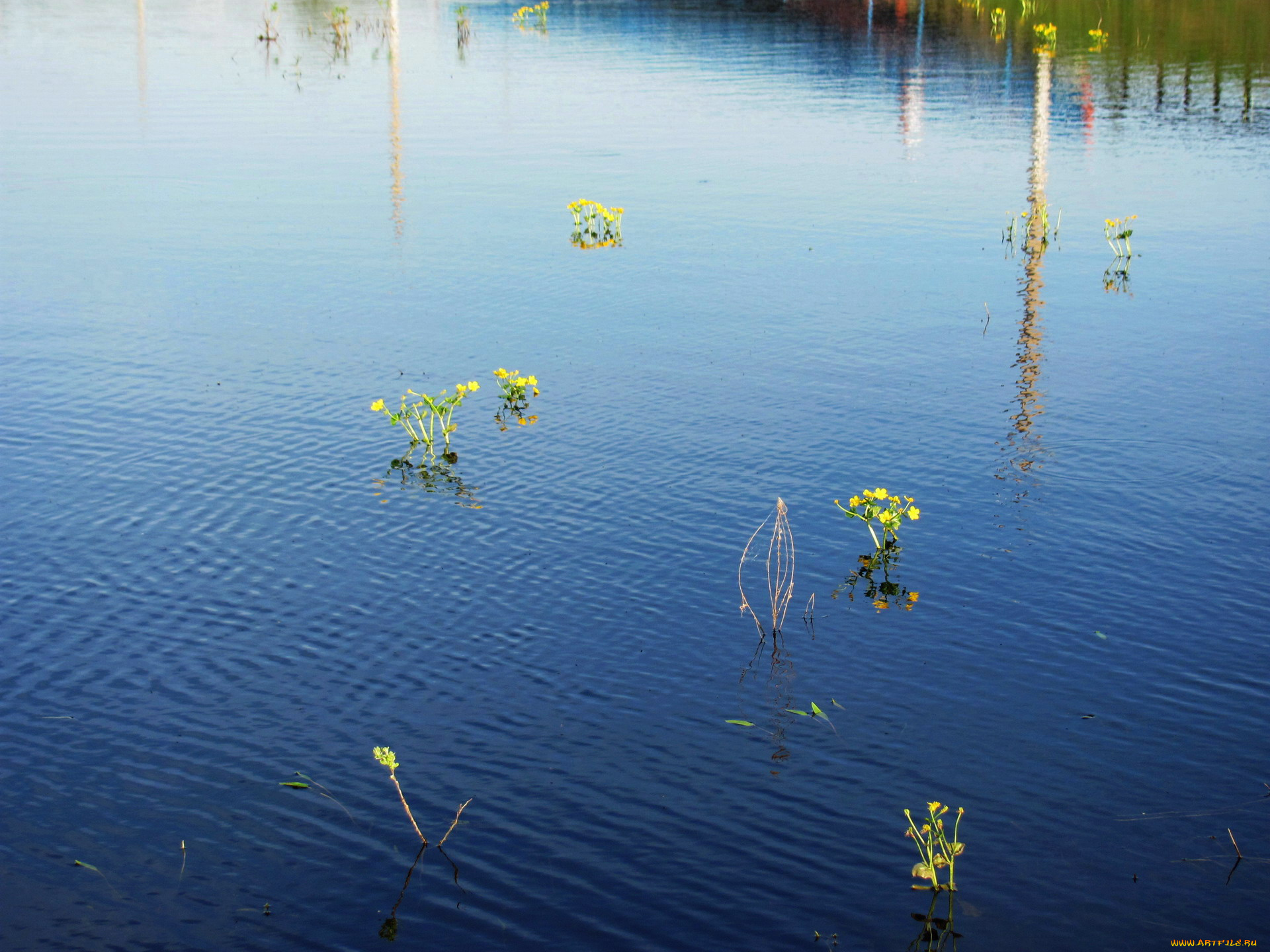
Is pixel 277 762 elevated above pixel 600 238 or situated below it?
below

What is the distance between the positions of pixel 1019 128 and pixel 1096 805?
129 ft

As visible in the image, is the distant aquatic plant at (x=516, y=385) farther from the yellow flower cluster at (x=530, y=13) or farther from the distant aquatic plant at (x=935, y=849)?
the yellow flower cluster at (x=530, y=13)

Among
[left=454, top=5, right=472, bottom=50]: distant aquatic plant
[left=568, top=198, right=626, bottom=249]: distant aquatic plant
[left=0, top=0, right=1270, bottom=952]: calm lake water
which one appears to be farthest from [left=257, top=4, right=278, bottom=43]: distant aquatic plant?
[left=568, top=198, right=626, bottom=249]: distant aquatic plant

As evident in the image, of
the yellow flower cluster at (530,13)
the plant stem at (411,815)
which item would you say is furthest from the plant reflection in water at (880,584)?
the yellow flower cluster at (530,13)

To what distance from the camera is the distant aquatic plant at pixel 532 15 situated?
86.6m

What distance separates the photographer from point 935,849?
11.1 metres

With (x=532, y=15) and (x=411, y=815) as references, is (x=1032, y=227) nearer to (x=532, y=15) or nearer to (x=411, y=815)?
(x=411, y=815)

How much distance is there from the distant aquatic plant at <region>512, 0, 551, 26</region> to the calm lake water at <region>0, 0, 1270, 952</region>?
5150 centimetres

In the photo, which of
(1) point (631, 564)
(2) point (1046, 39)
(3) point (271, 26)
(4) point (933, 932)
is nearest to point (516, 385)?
(1) point (631, 564)

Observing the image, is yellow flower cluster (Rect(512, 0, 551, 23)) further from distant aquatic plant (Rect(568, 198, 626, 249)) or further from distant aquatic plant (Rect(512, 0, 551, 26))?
distant aquatic plant (Rect(568, 198, 626, 249))

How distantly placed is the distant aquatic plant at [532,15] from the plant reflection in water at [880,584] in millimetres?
75340

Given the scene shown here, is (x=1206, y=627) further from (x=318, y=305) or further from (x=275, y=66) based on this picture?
(x=275, y=66)

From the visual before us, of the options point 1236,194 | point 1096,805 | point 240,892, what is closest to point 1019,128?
point 1236,194

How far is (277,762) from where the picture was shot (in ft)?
40.7
